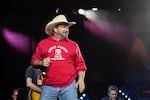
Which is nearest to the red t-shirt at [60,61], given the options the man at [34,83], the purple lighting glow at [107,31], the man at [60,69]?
the man at [60,69]

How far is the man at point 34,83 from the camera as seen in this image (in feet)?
12.6

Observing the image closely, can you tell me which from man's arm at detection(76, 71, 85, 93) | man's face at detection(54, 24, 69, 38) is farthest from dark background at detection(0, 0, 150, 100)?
man's arm at detection(76, 71, 85, 93)

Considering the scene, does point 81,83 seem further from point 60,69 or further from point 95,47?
point 95,47

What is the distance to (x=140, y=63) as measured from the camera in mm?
7379

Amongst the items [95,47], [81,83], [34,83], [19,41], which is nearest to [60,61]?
[81,83]

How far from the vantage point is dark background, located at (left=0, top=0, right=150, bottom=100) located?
275 inches

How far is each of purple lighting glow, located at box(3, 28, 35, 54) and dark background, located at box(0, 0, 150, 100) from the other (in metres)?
0.03

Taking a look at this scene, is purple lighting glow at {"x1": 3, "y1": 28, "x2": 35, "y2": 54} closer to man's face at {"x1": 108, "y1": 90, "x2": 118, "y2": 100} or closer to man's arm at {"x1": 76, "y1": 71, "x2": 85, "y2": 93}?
man's face at {"x1": 108, "y1": 90, "x2": 118, "y2": 100}

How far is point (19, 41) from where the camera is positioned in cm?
709

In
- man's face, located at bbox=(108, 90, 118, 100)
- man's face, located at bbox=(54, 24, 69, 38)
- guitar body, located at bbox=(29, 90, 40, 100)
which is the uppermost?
man's face, located at bbox=(54, 24, 69, 38)

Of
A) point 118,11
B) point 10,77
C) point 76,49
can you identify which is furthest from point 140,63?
point 76,49

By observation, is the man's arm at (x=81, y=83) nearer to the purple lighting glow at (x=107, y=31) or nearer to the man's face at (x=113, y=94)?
the man's face at (x=113, y=94)

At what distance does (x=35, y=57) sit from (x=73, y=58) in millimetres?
362

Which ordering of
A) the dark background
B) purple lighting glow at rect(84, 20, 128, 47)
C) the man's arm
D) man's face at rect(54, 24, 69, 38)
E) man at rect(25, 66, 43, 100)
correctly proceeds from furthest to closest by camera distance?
1. purple lighting glow at rect(84, 20, 128, 47)
2. the dark background
3. man at rect(25, 66, 43, 100)
4. man's face at rect(54, 24, 69, 38)
5. the man's arm
